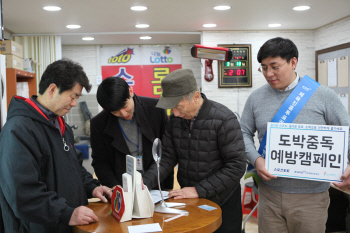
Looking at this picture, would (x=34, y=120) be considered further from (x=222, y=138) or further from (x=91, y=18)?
(x=91, y=18)

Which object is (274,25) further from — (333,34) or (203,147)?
(203,147)

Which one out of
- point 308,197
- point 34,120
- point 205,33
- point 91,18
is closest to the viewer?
point 34,120

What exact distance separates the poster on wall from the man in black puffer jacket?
471cm

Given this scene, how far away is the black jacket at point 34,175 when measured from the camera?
1.39m

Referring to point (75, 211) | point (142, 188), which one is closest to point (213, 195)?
point (142, 188)

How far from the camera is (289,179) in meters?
1.94

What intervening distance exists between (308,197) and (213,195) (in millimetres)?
578

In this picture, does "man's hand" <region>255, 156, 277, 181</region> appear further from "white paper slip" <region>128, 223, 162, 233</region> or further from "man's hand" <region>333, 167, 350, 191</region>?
"white paper slip" <region>128, 223, 162, 233</region>

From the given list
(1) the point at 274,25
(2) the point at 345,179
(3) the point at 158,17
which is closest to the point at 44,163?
(2) the point at 345,179

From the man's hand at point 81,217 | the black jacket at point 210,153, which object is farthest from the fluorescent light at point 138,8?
the man's hand at point 81,217

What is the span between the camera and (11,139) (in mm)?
1415

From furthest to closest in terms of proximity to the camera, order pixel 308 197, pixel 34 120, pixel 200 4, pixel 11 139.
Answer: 1. pixel 200 4
2. pixel 308 197
3. pixel 34 120
4. pixel 11 139

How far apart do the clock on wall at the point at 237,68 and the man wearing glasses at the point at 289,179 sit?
3476 mm

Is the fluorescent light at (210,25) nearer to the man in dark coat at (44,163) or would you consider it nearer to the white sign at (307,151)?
the white sign at (307,151)
